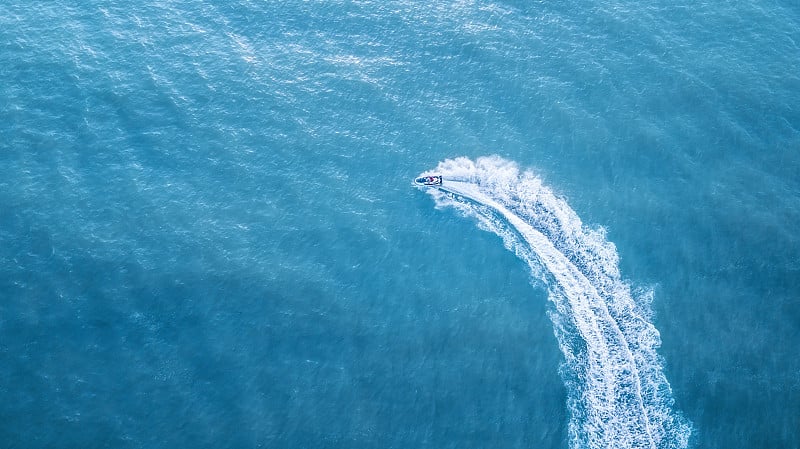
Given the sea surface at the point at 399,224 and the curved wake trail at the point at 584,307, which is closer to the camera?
the curved wake trail at the point at 584,307

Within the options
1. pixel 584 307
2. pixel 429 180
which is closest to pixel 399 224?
pixel 429 180

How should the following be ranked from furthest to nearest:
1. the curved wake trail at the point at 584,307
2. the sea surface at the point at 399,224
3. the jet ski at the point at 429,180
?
the jet ski at the point at 429,180 < the sea surface at the point at 399,224 < the curved wake trail at the point at 584,307

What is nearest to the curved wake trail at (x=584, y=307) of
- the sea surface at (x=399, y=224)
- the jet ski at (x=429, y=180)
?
the sea surface at (x=399, y=224)

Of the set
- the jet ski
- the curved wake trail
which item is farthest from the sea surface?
the jet ski

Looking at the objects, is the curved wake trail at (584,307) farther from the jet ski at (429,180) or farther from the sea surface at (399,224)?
the jet ski at (429,180)

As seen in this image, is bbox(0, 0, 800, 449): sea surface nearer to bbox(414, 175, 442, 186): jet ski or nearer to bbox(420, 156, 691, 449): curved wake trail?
bbox(420, 156, 691, 449): curved wake trail

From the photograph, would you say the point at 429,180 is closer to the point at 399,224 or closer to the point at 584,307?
the point at 399,224
